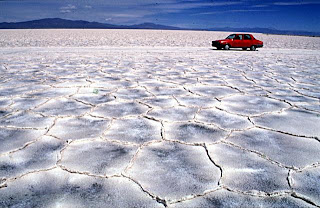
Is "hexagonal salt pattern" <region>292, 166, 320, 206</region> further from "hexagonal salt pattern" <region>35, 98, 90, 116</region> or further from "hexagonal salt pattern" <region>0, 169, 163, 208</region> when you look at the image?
"hexagonal salt pattern" <region>35, 98, 90, 116</region>

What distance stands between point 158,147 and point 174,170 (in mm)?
334

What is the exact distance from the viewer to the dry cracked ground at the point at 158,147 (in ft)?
4.48

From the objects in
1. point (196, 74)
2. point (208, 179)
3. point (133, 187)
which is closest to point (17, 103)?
point (133, 187)

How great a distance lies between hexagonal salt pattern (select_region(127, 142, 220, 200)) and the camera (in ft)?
4.65

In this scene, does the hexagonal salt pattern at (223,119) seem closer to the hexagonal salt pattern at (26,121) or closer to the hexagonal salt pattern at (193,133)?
the hexagonal salt pattern at (193,133)

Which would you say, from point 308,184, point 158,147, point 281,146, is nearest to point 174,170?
point 158,147

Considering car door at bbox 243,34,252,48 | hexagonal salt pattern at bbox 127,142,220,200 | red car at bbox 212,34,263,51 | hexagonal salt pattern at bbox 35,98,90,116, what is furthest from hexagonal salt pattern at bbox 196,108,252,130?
car door at bbox 243,34,252,48

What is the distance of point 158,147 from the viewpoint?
189 centimetres

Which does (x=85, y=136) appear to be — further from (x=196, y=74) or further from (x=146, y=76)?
(x=196, y=74)

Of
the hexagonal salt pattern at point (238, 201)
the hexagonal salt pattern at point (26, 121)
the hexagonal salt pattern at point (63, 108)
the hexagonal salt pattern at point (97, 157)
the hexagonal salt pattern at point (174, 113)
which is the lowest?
the hexagonal salt pattern at point (238, 201)

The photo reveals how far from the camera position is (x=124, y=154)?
1.78 meters

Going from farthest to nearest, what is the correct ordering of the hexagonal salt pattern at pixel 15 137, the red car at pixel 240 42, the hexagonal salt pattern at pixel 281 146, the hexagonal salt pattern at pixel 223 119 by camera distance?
the red car at pixel 240 42, the hexagonal salt pattern at pixel 223 119, the hexagonal salt pattern at pixel 15 137, the hexagonal salt pattern at pixel 281 146

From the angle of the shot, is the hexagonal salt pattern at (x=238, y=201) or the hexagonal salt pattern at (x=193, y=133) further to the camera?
the hexagonal salt pattern at (x=193, y=133)

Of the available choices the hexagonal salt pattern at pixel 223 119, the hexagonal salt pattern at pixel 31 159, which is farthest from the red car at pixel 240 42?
the hexagonal salt pattern at pixel 31 159
